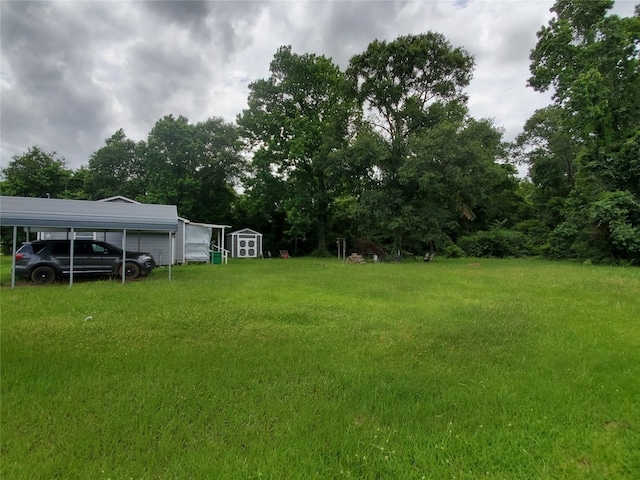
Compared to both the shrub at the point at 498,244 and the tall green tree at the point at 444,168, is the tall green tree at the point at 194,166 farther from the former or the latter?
the shrub at the point at 498,244

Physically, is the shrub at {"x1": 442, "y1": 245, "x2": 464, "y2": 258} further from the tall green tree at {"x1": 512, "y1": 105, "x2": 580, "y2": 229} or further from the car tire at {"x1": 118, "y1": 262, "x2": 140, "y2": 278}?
the car tire at {"x1": 118, "y1": 262, "x2": 140, "y2": 278}

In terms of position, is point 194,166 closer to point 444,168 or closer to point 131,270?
point 131,270

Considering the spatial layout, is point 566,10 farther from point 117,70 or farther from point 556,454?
point 556,454

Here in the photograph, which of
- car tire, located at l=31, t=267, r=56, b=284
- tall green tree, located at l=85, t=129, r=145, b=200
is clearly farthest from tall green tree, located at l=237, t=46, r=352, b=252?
car tire, located at l=31, t=267, r=56, b=284

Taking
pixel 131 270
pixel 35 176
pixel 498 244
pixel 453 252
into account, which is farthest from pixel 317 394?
pixel 35 176

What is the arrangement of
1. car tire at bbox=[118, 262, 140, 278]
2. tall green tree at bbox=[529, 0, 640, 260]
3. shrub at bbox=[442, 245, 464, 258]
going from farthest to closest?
shrub at bbox=[442, 245, 464, 258]
tall green tree at bbox=[529, 0, 640, 260]
car tire at bbox=[118, 262, 140, 278]

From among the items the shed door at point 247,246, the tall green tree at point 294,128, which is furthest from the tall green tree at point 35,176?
the tall green tree at point 294,128

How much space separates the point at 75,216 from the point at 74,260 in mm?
1632

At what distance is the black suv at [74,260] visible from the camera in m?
9.98

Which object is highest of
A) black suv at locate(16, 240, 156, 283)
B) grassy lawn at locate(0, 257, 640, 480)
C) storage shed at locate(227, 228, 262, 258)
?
storage shed at locate(227, 228, 262, 258)

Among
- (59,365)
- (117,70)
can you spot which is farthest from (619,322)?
(117,70)

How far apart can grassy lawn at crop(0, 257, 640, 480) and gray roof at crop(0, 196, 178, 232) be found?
13.1 ft

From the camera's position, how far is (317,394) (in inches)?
123

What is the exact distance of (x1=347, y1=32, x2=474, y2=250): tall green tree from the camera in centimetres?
1908
